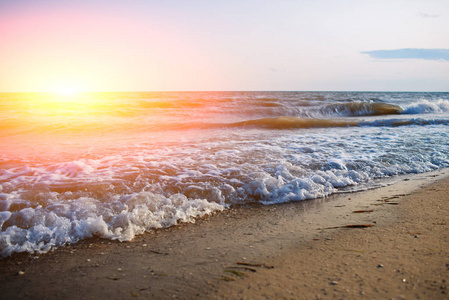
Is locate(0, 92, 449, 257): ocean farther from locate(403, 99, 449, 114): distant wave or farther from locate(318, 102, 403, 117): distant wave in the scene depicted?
locate(403, 99, 449, 114): distant wave

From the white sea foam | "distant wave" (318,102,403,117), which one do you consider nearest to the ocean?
the white sea foam

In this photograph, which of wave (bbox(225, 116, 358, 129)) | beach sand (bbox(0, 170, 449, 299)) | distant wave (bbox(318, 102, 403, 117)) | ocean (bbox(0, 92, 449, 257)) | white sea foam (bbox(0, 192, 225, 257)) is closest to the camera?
beach sand (bbox(0, 170, 449, 299))

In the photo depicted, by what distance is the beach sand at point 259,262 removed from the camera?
1.77m

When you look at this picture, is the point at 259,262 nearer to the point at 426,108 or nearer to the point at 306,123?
the point at 306,123

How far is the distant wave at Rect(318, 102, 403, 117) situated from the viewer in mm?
17905

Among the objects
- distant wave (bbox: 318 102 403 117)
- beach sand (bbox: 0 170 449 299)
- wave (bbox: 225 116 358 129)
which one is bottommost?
beach sand (bbox: 0 170 449 299)

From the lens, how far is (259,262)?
6.93ft

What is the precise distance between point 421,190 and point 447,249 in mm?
1954

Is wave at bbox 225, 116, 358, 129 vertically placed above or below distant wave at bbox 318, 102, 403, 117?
below

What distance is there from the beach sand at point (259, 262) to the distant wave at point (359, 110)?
15.7 metres

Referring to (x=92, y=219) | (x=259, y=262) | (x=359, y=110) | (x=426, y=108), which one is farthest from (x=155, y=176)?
(x=426, y=108)

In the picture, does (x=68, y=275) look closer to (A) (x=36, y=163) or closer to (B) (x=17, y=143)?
(A) (x=36, y=163)

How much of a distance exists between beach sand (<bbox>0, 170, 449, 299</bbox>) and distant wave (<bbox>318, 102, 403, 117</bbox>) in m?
15.7

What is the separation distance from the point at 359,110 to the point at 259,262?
60.7 ft
